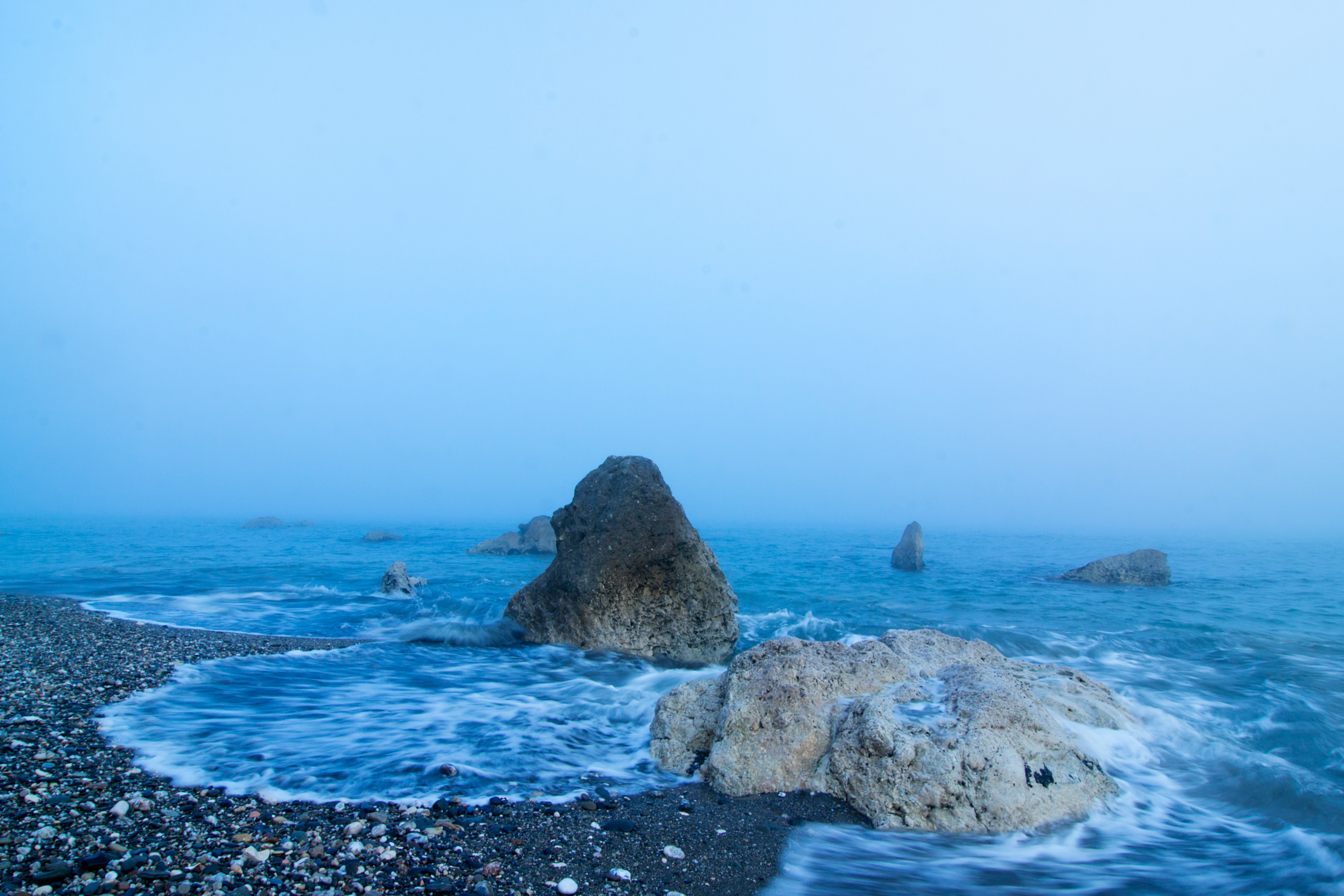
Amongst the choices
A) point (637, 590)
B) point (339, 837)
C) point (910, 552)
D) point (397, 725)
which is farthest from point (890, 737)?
point (910, 552)

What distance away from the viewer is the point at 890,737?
18.4 feet

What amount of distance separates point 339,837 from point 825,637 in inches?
464

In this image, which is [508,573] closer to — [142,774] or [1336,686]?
[142,774]

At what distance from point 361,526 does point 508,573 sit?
68.8m

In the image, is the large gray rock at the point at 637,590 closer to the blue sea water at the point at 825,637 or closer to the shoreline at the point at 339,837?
the blue sea water at the point at 825,637

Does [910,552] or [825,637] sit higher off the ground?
[910,552]

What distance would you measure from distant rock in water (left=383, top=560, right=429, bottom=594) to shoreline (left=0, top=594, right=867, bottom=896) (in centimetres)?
1300

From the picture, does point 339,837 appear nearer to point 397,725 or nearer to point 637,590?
point 397,725

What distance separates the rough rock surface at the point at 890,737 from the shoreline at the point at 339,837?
1.16 feet

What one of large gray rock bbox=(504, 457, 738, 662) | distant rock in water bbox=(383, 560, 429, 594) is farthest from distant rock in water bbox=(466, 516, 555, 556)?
large gray rock bbox=(504, 457, 738, 662)

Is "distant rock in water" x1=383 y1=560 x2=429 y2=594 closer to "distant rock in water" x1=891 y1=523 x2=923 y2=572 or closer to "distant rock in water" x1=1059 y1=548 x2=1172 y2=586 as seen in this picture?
"distant rock in water" x1=891 y1=523 x2=923 y2=572

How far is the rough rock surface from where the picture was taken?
5273 millimetres

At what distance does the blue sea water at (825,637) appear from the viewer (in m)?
4.89

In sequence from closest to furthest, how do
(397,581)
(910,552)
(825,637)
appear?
(825,637)
(397,581)
(910,552)
